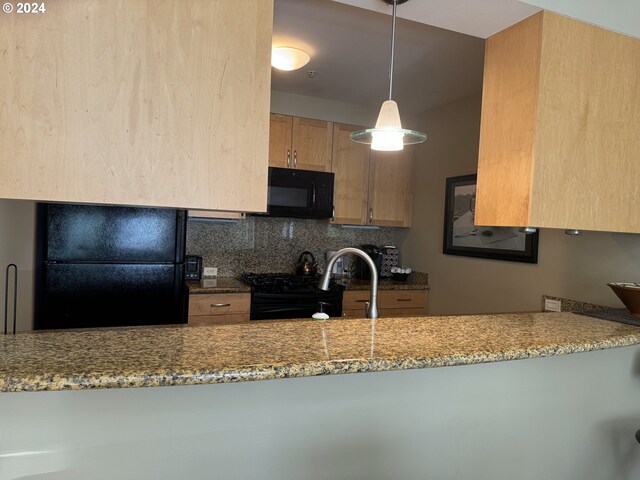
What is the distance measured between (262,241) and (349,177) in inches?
38.3

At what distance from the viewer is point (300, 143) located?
3.63 meters

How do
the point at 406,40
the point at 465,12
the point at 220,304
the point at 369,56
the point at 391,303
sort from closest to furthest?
the point at 465,12 → the point at 406,40 → the point at 369,56 → the point at 220,304 → the point at 391,303

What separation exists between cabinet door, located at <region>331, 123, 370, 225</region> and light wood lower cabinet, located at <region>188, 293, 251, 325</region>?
1.16 m

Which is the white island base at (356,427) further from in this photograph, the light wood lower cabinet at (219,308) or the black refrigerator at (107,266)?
the light wood lower cabinet at (219,308)

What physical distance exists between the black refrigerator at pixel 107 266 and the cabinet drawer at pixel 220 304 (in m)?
0.19

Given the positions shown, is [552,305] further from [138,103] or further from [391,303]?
[138,103]

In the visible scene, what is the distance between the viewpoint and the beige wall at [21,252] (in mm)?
2598

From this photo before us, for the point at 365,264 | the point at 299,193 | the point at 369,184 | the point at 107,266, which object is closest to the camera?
the point at 107,266

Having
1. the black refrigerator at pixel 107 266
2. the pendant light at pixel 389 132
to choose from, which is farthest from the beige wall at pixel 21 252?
the pendant light at pixel 389 132

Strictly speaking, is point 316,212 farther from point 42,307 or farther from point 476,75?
point 42,307

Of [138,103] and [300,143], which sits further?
[300,143]

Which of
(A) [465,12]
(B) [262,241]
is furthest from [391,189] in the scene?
(A) [465,12]

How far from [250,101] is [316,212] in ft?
7.82

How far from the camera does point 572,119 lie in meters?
1.63
